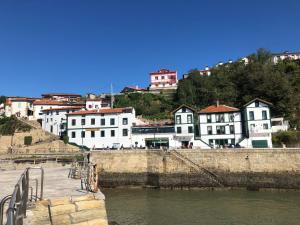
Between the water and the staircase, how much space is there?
243cm

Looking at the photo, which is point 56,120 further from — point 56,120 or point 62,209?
point 62,209

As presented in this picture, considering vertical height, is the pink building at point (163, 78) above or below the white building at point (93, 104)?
above

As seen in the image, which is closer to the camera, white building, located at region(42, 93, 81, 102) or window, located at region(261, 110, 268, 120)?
window, located at region(261, 110, 268, 120)

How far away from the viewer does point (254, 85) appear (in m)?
59.3

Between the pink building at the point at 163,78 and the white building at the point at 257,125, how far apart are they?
4536cm

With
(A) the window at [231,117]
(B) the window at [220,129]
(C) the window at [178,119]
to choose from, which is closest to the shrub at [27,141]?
(C) the window at [178,119]

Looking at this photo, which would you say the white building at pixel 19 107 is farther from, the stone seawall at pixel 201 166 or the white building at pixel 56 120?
the stone seawall at pixel 201 166

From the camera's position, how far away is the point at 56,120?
58.4 m

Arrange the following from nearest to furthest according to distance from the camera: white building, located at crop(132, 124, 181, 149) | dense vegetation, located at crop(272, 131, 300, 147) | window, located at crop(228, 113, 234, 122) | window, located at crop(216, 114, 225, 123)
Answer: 1. dense vegetation, located at crop(272, 131, 300, 147)
2. window, located at crop(228, 113, 234, 122)
3. window, located at crop(216, 114, 225, 123)
4. white building, located at crop(132, 124, 181, 149)

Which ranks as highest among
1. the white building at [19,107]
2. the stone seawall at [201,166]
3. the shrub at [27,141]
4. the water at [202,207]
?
the white building at [19,107]

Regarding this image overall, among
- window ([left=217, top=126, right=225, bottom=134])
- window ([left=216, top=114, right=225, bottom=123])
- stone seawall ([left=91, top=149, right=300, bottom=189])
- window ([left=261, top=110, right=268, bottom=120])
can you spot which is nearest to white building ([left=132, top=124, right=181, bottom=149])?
window ([left=217, top=126, right=225, bottom=134])

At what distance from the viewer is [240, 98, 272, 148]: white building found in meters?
42.8

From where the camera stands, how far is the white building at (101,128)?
50094 mm

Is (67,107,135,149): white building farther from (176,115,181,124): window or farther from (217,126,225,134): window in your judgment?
(217,126,225,134): window
